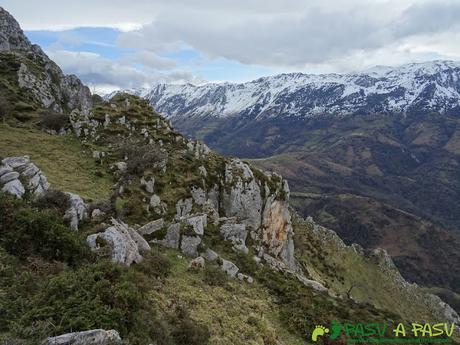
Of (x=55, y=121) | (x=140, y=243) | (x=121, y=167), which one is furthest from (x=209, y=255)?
(x=55, y=121)

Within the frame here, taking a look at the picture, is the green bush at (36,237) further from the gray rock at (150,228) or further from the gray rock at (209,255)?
the gray rock at (209,255)

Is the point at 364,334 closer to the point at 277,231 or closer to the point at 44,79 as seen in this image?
the point at 277,231

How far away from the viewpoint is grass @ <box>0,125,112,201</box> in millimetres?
34500

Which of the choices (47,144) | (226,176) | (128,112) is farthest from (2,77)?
(226,176)

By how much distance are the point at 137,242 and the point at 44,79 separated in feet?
248

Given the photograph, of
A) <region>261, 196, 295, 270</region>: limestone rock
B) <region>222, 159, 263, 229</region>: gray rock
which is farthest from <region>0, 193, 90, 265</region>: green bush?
<region>261, 196, 295, 270</region>: limestone rock

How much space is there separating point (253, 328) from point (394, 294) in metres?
89.2

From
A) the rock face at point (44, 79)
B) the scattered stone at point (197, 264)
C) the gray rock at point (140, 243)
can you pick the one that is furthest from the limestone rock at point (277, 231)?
the rock face at point (44, 79)

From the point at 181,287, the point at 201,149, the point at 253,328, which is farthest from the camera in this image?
the point at 201,149

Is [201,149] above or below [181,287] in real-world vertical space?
above

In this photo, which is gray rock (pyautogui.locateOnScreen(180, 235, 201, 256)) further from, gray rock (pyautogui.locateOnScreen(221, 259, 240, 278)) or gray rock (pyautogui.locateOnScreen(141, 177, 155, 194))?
gray rock (pyautogui.locateOnScreen(141, 177, 155, 194))

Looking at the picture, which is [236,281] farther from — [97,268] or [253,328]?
[97,268]

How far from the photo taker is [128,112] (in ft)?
198

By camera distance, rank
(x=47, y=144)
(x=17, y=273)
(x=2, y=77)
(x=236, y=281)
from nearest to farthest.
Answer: (x=17, y=273)
(x=236, y=281)
(x=47, y=144)
(x=2, y=77)
